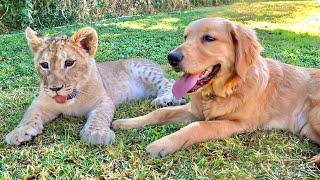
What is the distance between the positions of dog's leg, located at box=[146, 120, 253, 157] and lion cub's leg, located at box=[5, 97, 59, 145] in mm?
964

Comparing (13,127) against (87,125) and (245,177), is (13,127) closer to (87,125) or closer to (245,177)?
(87,125)

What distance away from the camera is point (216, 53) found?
3.58m

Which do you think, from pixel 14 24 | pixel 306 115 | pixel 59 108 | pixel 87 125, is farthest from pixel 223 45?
pixel 14 24

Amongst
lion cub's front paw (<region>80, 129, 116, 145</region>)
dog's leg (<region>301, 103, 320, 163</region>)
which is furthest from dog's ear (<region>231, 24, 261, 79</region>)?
lion cub's front paw (<region>80, 129, 116, 145</region>)

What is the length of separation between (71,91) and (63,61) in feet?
0.88

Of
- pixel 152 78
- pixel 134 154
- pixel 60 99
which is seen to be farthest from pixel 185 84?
pixel 152 78

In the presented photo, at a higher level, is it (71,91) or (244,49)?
(244,49)

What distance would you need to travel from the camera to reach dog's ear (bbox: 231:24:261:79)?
3623mm

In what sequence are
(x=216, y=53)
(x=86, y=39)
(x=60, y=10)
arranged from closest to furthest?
(x=216, y=53)
(x=86, y=39)
(x=60, y=10)

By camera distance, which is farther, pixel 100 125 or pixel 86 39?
pixel 86 39

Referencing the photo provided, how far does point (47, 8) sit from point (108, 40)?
160 inches

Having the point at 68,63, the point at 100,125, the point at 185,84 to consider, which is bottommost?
the point at 100,125

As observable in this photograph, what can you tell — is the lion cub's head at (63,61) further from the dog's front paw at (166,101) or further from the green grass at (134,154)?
the dog's front paw at (166,101)

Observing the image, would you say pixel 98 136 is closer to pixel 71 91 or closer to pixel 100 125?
pixel 100 125
